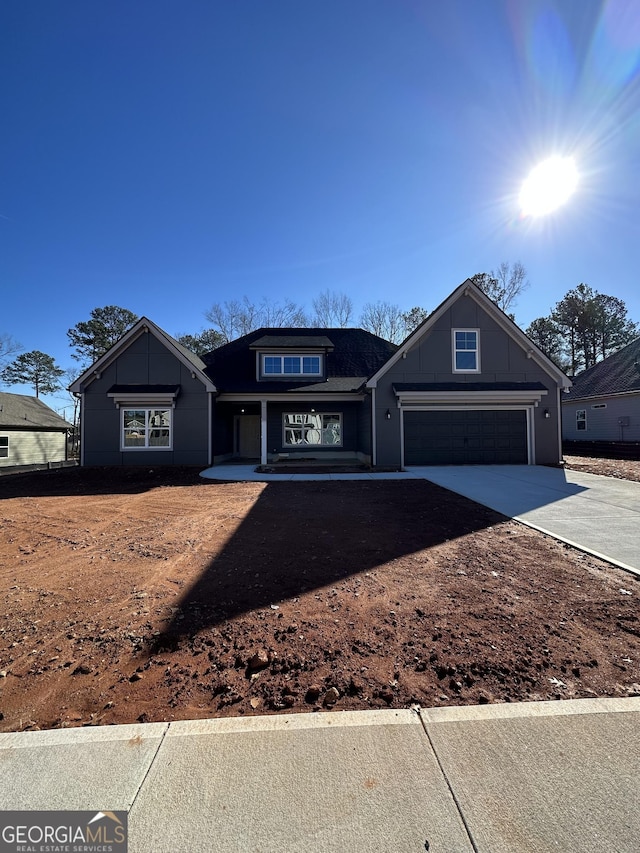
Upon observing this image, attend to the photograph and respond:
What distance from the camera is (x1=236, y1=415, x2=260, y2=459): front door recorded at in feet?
64.5

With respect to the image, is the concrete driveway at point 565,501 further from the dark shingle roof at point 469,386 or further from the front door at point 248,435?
the front door at point 248,435

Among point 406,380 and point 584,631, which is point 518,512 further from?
point 406,380

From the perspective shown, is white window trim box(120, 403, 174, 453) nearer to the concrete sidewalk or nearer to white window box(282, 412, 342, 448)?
white window box(282, 412, 342, 448)

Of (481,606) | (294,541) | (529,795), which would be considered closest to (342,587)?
(481,606)

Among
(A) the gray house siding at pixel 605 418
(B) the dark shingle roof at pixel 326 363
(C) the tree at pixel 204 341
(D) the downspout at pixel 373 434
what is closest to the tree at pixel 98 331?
(C) the tree at pixel 204 341

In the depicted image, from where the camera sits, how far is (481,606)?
360 centimetres

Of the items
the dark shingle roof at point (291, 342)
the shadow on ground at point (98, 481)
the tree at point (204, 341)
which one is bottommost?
the shadow on ground at point (98, 481)

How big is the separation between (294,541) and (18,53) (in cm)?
1257

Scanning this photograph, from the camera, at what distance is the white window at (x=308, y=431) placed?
61.1ft

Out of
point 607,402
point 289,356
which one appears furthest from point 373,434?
point 607,402

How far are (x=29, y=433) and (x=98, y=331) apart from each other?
1057 cm

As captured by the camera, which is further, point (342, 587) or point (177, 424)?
point (177, 424)

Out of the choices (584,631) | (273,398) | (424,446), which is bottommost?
(584,631)

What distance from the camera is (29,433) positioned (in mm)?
24625
